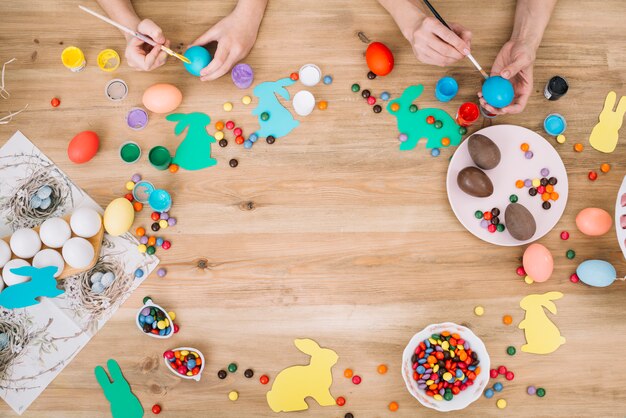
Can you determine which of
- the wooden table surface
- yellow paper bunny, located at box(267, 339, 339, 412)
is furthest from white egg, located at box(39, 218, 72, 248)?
yellow paper bunny, located at box(267, 339, 339, 412)

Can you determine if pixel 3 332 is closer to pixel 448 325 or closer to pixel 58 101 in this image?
pixel 58 101

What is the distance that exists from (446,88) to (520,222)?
0.37 meters

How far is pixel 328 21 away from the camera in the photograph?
4.07 ft

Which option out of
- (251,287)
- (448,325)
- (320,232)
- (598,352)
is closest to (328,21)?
(320,232)

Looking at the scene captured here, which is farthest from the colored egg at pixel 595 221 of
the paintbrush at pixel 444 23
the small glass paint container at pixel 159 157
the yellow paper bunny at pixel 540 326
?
the small glass paint container at pixel 159 157

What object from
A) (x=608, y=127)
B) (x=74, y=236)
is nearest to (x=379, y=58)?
(x=608, y=127)

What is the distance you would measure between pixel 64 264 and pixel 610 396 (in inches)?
50.2

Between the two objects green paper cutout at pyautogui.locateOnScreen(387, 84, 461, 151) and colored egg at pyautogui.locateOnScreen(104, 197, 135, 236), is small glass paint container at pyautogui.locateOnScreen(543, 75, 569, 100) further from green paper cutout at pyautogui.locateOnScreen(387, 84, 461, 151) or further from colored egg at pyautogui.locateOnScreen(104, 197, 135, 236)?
colored egg at pyautogui.locateOnScreen(104, 197, 135, 236)

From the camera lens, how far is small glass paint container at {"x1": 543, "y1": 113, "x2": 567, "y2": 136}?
118cm

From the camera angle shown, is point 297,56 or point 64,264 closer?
point 64,264

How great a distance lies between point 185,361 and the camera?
43.1 inches

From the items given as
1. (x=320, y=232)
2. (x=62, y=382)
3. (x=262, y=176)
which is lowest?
(x=62, y=382)

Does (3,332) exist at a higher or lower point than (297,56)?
lower

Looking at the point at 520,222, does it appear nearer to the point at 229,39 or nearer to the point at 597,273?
the point at 597,273
